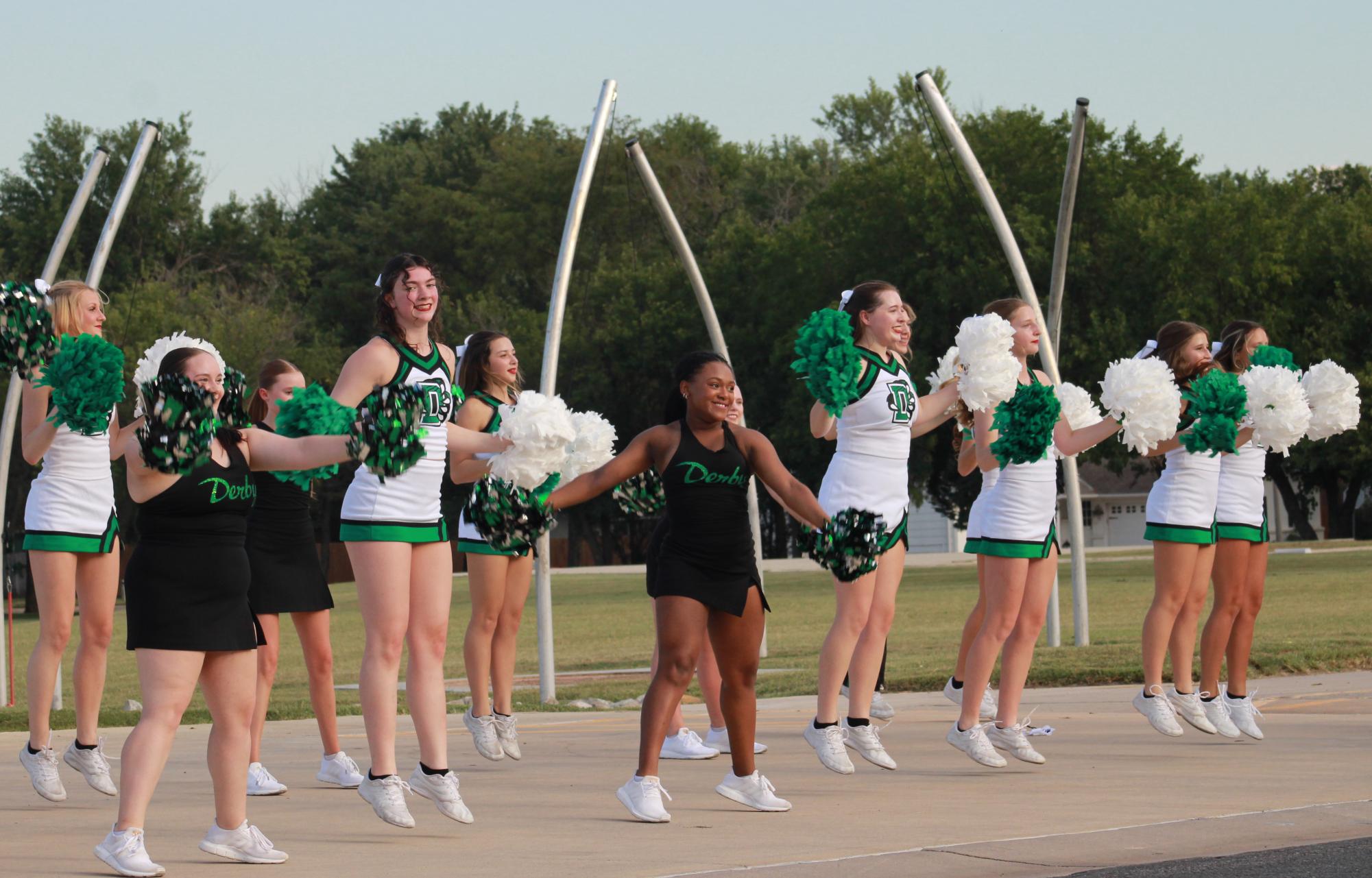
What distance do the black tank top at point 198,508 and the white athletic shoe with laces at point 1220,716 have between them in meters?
5.49

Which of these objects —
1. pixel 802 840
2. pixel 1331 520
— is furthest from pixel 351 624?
pixel 1331 520

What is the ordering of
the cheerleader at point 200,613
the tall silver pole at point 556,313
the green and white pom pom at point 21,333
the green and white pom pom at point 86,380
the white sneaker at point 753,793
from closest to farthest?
1. the cheerleader at point 200,613
2. the green and white pom pom at point 86,380
3. the green and white pom pom at point 21,333
4. the white sneaker at point 753,793
5. the tall silver pole at point 556,313

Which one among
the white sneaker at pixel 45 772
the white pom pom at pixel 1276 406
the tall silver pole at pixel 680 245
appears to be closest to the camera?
the white sneaker at pixel 45 772

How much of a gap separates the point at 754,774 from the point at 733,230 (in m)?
49.9

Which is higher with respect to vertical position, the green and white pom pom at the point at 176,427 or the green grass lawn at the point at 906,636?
the green and white pom pom at the point at 176,427

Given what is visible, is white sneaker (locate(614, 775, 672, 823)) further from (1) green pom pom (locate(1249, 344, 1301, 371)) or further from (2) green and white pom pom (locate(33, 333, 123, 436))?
(1) green pom pom (locate(1249, 344, 1301, 371))

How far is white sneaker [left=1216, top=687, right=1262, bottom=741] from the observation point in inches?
356

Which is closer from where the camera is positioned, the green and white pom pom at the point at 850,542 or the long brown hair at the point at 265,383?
the green and white pom pom at the point at 850,542

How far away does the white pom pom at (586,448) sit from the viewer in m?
7.14

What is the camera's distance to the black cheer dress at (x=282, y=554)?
7.68 metres

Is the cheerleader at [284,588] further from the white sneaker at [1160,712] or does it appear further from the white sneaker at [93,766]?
the white sneaker at [1160,712]

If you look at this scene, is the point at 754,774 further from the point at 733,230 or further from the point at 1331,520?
the point at 1331,520

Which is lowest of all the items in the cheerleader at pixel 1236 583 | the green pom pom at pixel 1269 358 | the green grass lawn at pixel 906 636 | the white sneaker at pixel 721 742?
the green grass lawn at pixel 906 636

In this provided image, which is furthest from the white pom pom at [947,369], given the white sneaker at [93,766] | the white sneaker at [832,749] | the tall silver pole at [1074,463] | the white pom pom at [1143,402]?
the tall silver pole at [1074,463]
